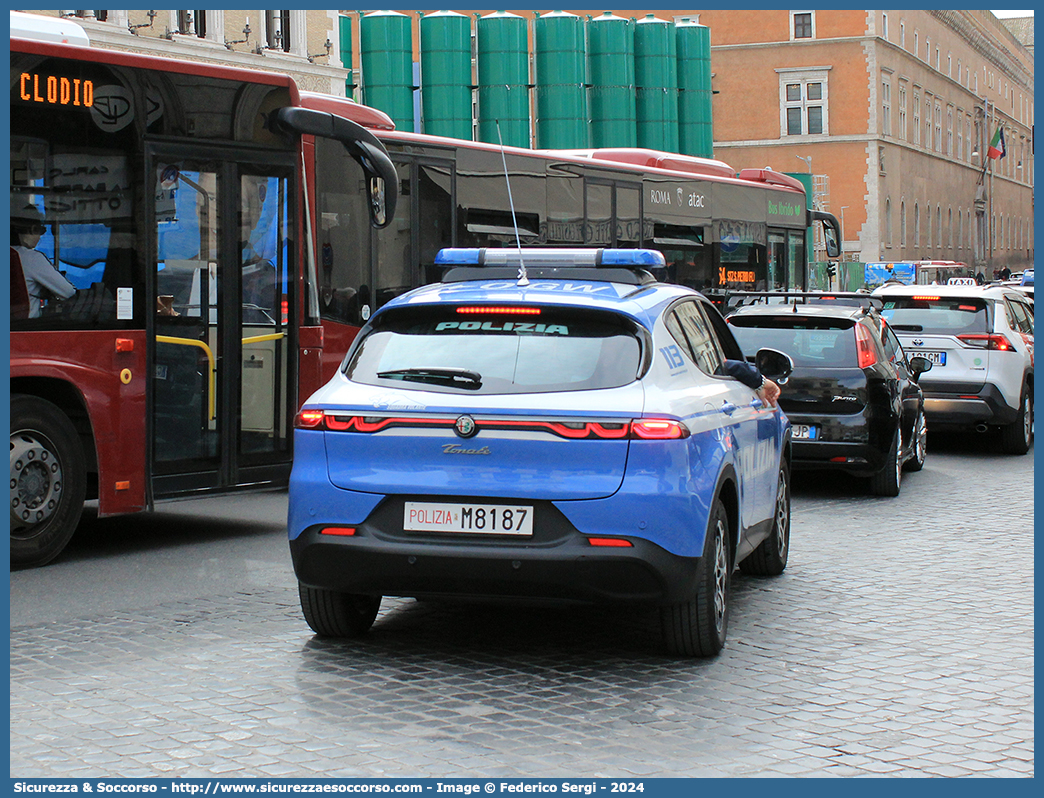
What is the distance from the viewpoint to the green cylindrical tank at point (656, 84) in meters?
51.8

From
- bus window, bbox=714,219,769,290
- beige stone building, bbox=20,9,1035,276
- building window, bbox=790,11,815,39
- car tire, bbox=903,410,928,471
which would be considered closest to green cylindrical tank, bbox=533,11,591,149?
beige stone building, bbox=20,9,1035,276

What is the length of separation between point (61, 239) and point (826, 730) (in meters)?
5.70

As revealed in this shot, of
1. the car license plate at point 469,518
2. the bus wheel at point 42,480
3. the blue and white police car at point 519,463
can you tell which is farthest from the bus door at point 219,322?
the car license plate at point 469,518

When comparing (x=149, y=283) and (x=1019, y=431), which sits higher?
(x=149, y=283)

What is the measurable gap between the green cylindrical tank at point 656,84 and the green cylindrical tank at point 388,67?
8.34 m

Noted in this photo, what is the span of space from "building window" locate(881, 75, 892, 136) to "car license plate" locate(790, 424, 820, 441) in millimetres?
68292

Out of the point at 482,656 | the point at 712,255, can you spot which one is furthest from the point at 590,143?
the point at 482,656

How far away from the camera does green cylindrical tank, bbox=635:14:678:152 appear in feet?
170

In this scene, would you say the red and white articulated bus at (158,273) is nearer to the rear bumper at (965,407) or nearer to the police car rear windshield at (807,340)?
the police car rear windshield at (807,340)

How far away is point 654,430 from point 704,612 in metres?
0.88

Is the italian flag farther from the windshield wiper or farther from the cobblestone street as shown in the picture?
the windshield wiper

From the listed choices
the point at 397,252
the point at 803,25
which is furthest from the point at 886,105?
the point at 397,252

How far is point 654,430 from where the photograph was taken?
19.8ft

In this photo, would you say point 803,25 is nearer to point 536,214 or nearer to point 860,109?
point 860,109
